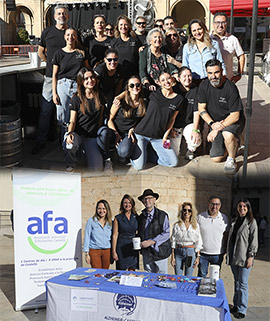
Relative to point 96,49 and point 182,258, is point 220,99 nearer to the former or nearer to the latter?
point 96,49

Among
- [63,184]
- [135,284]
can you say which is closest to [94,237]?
[63,184]

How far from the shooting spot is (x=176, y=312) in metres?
3.43

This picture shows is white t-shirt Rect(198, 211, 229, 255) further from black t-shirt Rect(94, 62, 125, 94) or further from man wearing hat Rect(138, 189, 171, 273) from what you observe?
black t-shirt Rect(94, 62, 125, 94)

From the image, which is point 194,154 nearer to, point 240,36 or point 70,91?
point 70,91

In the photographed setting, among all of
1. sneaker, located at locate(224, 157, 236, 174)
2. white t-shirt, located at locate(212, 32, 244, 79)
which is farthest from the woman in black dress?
white t-shirt, located at locate(212, 32, 244, 79)

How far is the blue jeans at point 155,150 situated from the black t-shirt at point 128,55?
631 mm

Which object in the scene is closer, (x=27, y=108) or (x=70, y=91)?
(x=70, y=91)

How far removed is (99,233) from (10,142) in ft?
4.41

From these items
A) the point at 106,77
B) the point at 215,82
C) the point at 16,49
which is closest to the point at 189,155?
the point at 215,82

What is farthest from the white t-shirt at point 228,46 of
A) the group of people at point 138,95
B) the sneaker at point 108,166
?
the sneaker at point 108,166

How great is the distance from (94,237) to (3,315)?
1.19 meters

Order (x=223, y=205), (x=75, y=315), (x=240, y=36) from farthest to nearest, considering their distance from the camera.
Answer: (x=240, y=36), (x=223, y=205), (x=75, y=315)

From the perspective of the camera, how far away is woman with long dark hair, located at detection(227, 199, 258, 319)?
409cm

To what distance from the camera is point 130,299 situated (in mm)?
3535
